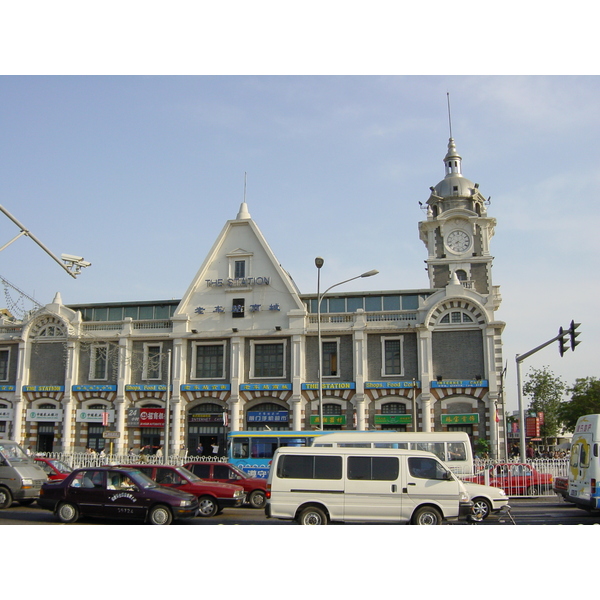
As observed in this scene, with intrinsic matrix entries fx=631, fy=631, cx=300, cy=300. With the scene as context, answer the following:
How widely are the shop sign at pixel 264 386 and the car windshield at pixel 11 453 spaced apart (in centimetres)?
1689

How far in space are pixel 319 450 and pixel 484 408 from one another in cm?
2245

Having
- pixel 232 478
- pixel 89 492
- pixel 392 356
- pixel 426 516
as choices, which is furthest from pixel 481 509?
pixel 392 356

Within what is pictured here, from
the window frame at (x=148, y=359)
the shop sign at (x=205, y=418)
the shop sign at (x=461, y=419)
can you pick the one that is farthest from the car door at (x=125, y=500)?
the window frame at (x=148, y=359)

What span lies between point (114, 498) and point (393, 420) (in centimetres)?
2256

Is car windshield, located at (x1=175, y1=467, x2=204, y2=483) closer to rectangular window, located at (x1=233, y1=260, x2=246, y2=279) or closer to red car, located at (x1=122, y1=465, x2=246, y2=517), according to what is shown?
red car, located at (x1=122, y1=465, x2=246, y2=517)

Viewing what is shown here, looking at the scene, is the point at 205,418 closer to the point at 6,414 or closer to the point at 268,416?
the point at 268,416

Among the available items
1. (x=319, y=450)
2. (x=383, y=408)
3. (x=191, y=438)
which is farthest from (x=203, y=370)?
(x=319, y=450)

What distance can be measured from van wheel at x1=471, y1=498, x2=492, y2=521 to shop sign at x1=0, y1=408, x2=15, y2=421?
32.7 metres

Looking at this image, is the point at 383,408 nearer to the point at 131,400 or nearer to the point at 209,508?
the point at 131,400

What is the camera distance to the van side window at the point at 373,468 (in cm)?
A: 1596

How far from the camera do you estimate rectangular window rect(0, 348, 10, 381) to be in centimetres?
4225

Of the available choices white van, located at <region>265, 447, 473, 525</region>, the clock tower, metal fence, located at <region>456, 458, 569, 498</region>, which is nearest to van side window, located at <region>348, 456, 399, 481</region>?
white van, located at <region>265, 447, 473, 525</region>

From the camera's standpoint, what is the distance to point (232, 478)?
2358cm

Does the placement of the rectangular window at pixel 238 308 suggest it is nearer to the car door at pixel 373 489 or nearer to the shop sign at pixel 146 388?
the shop sign at pixel 146 388
